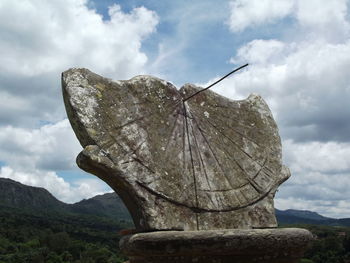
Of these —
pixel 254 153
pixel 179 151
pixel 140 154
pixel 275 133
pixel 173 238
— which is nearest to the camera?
pixel 173 238

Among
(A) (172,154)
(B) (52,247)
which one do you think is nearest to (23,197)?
(B) (52,247)

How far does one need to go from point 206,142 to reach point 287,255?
150 cm

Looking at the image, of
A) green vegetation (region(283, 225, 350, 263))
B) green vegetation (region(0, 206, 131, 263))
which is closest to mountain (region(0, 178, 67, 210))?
green vegetation (region(0, 206, 131, 263))

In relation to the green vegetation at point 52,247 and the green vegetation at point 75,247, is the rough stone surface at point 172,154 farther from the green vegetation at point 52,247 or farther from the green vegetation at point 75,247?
the green vegetation at point 52,247

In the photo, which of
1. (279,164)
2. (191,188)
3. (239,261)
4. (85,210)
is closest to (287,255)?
(239,261)

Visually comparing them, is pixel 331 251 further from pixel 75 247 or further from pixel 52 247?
pixel 52 247

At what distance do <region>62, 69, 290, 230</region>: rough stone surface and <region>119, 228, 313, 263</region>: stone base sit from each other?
1.07 ft

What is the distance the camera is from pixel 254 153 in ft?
17.5

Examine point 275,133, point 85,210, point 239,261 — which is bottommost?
point 239,261

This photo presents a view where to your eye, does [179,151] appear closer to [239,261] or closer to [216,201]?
[216,201]

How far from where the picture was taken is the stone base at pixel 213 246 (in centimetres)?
383

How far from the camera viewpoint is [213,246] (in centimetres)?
384

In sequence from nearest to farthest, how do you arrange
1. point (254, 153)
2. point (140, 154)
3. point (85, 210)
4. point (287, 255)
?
point (287, 255), point (140, 154), point (254, 153), point (85, 210)

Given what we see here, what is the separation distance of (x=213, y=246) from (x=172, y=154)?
1.21m
